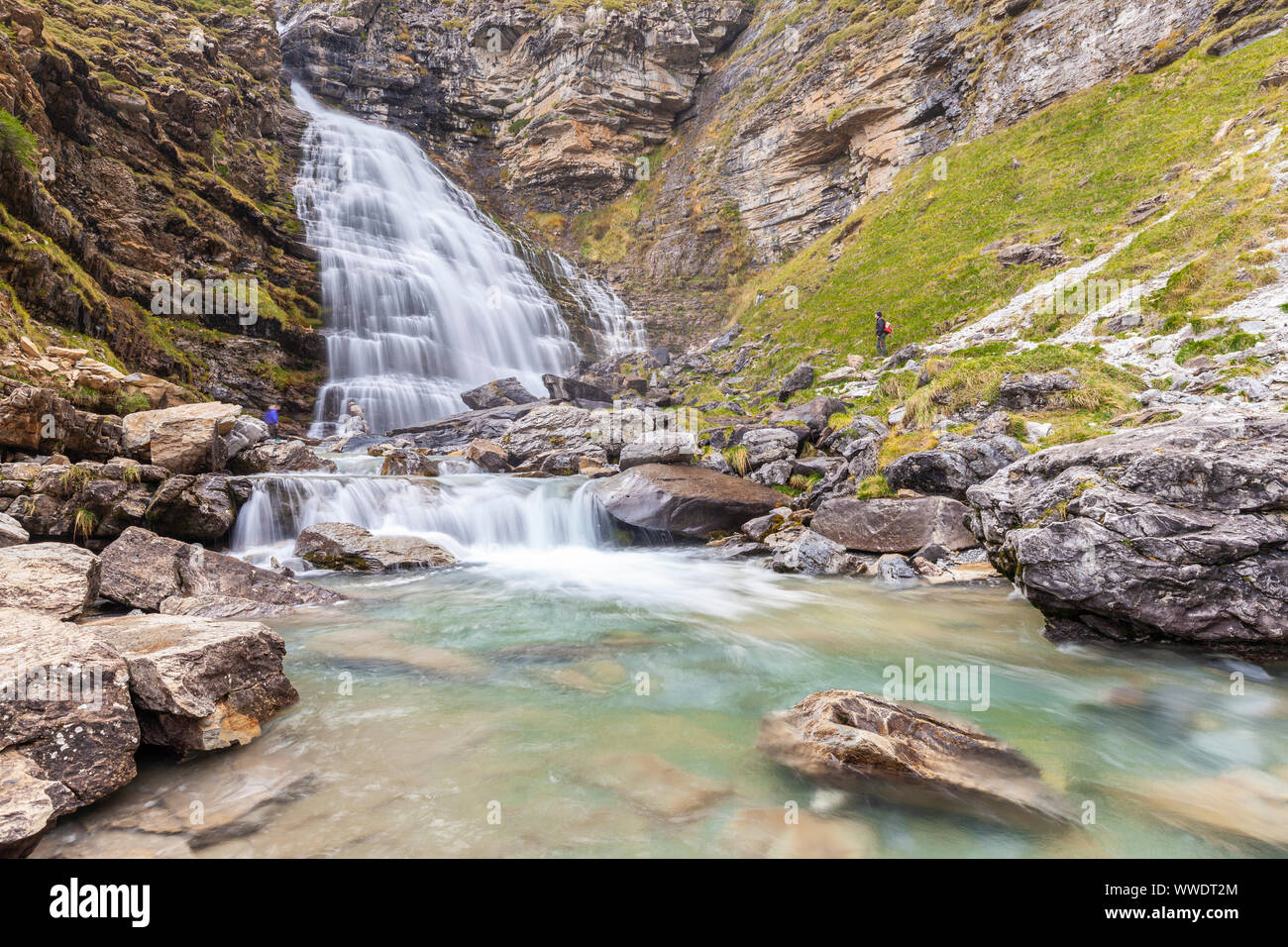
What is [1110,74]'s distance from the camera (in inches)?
904

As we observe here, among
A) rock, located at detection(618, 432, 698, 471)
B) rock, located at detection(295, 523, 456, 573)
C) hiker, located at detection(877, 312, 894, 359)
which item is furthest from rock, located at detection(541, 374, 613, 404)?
rock, located at detection(295, 523, 456, 573)

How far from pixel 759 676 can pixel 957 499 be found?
19.3 feet

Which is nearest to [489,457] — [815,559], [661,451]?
[661,451]

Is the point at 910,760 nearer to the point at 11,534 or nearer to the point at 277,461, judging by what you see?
the point at 11,534

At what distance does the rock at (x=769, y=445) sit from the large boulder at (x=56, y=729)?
1209 centimetres

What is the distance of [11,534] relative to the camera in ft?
24.2

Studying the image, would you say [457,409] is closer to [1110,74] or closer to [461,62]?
[1110,74]

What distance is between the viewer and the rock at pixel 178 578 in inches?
271

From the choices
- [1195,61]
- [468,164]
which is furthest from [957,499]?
[468,164]

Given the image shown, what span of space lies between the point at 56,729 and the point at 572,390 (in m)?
21.4

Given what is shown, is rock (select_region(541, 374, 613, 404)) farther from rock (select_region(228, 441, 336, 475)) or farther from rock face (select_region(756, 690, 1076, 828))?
rock face (select_region(756, 690, 1076, 828))

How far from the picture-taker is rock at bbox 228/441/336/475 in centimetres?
1289

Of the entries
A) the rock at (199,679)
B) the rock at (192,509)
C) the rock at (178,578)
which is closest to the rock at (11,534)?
the rock at (178,578)

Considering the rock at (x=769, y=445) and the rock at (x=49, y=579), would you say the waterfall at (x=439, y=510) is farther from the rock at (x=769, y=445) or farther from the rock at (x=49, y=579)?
the rock at (x=49, y=579)
